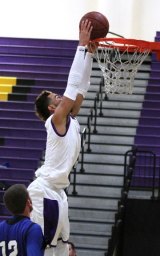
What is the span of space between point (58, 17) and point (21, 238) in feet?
29.6

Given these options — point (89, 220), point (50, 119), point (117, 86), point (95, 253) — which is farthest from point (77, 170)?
point (50, 119)

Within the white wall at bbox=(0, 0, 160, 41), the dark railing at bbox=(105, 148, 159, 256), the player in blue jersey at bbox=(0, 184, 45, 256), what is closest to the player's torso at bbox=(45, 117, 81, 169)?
the player in blue jersey at bbox=(0, 184, 45, 256)

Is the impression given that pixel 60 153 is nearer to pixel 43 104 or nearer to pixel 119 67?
pixel 43 104

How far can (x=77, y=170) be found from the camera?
9.75 metres

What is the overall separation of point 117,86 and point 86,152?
3976 mm

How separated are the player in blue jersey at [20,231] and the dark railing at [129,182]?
4.07 m

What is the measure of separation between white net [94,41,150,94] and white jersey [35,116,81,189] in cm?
111

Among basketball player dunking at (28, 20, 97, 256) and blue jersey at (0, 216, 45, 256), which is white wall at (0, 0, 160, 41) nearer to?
basketball player dunking at (28, 20, 97, 256)

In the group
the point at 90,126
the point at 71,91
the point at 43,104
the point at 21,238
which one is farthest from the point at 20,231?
the point at 90,126

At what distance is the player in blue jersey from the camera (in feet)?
12.8

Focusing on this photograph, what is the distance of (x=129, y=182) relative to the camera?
8781mm

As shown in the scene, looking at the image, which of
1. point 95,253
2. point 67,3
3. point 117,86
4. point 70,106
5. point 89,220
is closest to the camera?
point 70,106

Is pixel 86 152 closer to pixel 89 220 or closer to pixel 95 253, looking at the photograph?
pixel 89 220

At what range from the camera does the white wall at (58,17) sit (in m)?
12.2
